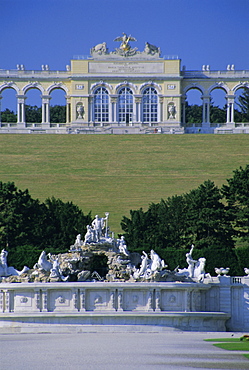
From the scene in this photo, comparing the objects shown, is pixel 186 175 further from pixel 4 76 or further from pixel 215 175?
pixel 4 76

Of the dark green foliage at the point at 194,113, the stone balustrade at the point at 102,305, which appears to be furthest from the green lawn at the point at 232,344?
the dark green foliage at the point at 194,113

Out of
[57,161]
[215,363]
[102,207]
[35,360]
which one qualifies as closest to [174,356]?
[215,363]

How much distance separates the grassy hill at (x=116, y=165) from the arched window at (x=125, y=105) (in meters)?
17.9

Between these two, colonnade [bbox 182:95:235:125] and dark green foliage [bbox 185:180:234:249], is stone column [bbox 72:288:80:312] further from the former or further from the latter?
colonnade [bbox 182:95:235:125]

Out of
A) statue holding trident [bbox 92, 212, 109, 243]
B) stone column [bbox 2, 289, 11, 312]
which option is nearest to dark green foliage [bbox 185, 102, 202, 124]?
statue holding trident [bbox 92, 212, 109, 243]

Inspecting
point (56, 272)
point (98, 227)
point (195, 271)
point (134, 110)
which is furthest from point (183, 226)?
point (134, 110)

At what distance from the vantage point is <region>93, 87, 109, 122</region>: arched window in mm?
93562

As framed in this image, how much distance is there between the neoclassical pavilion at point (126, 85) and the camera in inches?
3644

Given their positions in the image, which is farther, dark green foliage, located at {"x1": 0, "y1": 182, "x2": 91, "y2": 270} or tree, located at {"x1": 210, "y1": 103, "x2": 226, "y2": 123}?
tree, located at {"x1": 210, "y1": 103, "x2": 226, "y2": 123}

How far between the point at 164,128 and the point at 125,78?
8.18 m

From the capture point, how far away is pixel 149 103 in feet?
308

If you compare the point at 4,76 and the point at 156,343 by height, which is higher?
the point at 4,76

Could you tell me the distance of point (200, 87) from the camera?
311 feet

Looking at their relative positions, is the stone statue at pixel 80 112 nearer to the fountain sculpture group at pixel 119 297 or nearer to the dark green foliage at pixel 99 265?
the dark green foliage at pixel 99 265
